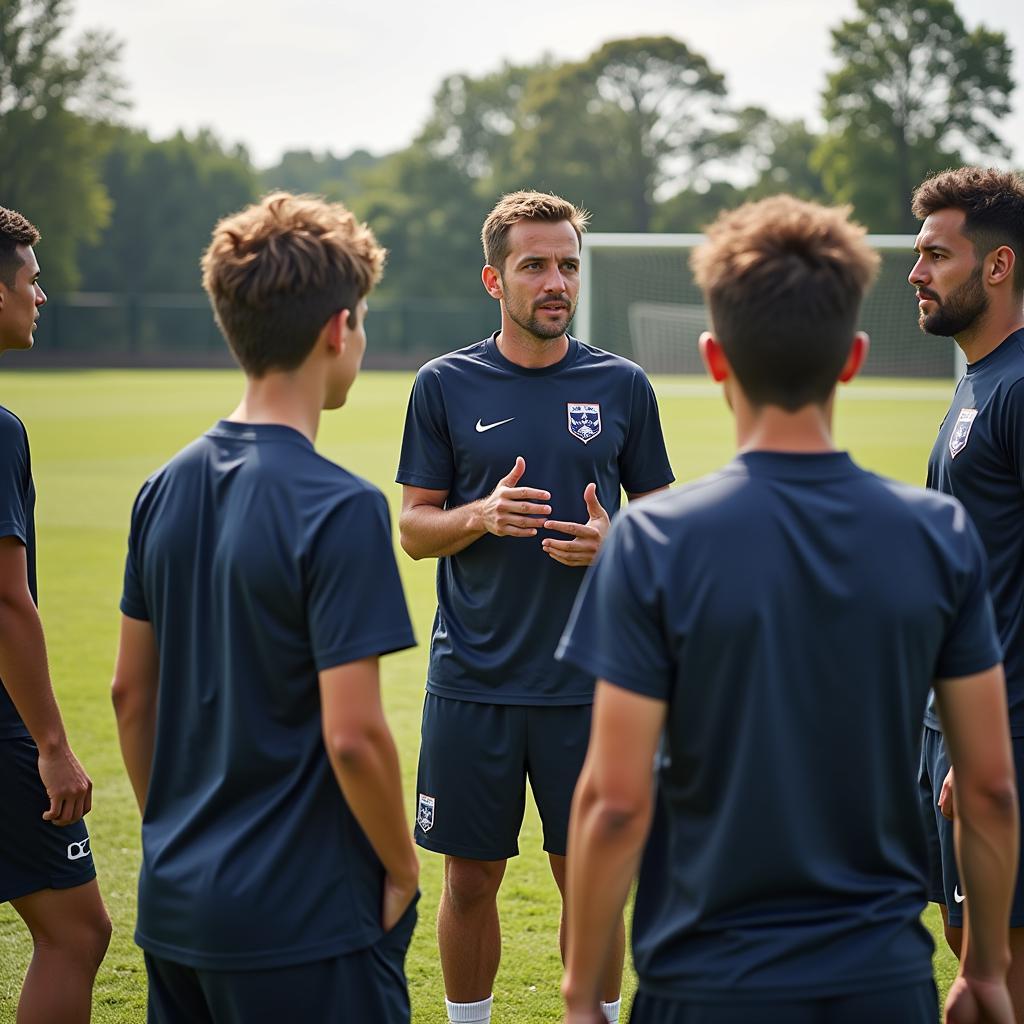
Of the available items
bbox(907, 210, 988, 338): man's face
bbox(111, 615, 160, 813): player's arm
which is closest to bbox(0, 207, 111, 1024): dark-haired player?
bbox(111, 615, 160, 813): player's arm

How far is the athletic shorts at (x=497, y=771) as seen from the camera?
3971 mm

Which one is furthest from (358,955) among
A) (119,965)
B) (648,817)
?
(119,965)

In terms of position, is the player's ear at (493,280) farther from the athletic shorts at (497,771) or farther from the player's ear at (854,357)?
the player's ear at (854,357)

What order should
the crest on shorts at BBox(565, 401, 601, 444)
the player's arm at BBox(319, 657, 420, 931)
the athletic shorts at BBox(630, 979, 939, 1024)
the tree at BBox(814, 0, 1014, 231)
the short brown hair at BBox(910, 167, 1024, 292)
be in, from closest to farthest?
1. the athletic shorts at BBox(630, 979, 939, 1024)
2. the player's arm at BBox(319, 657, 420, 931)
3. the short brown hair at BBox(910, 167, 1024, 292)
4. the crest on shorts at BBox(565, 401, 601, 444)
5. the tree at BBox(814, 0, 1014, 231)

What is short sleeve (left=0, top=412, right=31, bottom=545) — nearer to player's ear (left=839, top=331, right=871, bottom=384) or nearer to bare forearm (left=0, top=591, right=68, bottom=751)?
bare forearm (left=0, top=591, right=68, bottom=751)

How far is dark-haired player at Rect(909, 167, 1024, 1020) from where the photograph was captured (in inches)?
135

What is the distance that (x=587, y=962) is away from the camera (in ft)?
6.77

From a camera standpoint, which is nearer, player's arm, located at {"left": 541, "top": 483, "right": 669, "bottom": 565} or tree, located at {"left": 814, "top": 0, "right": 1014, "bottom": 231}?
player's arm, located at {"left": 541, "top": 483, "right": 669, "bottom": 565}

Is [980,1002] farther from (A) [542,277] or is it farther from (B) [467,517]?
(A) [542,277]

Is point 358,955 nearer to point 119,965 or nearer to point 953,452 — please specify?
point 953,452

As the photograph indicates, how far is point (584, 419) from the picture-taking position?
4.12 m

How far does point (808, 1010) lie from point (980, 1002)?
20.1 inches

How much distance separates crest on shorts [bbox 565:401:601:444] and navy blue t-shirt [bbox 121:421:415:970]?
178 cm

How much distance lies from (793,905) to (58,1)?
235 ft
